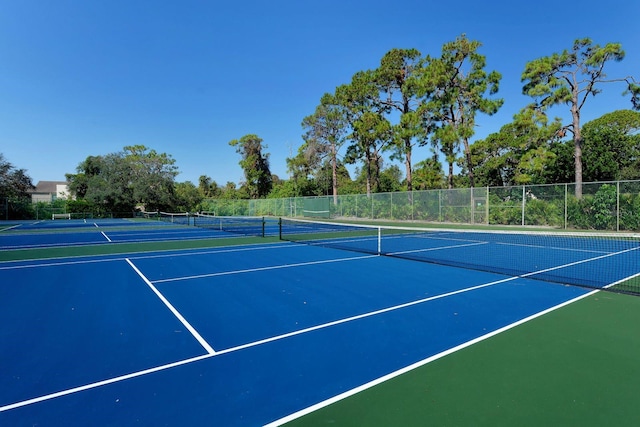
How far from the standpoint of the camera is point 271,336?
4367 millimetres

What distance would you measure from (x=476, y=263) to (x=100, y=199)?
4465 centimetres

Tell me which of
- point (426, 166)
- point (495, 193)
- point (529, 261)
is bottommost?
point (529, 261)

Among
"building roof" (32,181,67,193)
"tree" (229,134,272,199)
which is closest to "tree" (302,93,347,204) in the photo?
"tree" (229,134,272,199)

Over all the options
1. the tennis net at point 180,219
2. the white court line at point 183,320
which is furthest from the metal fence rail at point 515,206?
the white court line at point 183,320

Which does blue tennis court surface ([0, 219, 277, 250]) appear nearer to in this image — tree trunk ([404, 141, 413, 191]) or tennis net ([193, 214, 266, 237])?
tennis net ([193, 214, 266, 237])

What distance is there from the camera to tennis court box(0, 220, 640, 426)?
288cm

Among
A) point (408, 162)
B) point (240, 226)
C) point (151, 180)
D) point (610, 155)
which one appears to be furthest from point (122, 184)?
point (610, 155)

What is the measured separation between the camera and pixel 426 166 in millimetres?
32375

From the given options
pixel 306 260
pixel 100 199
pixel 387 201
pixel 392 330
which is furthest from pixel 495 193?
pixel 100 199

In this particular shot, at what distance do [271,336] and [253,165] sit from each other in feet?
162

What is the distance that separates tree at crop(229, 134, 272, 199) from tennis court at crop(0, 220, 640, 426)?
4399cm

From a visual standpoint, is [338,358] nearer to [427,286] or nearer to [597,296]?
[427,286]

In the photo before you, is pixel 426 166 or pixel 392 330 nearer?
pixel 392 330

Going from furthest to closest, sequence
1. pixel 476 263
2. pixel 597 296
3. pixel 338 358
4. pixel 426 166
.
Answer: pixel 426 166
pixel 476 263
pixel 597 296
pixel 338 358
